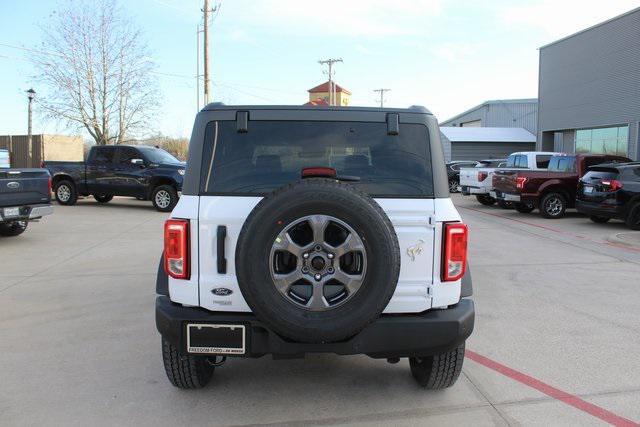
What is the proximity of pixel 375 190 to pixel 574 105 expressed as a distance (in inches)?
1119

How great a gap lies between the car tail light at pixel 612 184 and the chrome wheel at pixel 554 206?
232 centimetres

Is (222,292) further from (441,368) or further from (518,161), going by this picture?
(518,161)

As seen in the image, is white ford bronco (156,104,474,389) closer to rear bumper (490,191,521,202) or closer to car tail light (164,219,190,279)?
car tail light (164,219,190,279)

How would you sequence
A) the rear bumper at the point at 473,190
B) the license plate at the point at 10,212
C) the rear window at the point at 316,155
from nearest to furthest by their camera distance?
the rear window at the point at 316,155
the license plate at the point at 10,212
the rear bumper at the point at 473,190

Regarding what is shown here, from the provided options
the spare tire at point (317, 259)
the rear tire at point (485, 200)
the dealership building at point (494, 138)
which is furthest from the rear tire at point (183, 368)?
the dealership building at point (494, 138)

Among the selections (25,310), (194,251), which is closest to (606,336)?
(194,251)

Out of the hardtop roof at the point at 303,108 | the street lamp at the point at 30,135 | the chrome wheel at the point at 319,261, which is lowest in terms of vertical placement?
the chrome wheel at the point at 319,261

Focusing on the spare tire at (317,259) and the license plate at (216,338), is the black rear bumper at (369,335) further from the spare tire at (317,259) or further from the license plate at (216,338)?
the spare tire at (317,259)

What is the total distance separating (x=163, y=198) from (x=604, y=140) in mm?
21143

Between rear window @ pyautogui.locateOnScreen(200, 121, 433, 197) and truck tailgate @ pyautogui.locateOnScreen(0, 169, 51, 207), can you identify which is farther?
truck tailgate @ pyautogui.locateOnScreen(0, 169, 51, 207)

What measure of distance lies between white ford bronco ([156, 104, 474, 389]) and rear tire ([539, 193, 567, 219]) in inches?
491

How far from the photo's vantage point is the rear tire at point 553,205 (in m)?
14.9

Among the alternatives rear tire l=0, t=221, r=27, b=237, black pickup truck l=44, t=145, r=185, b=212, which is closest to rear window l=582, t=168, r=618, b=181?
black pickup truck l=44, t=145, r=185, b=212

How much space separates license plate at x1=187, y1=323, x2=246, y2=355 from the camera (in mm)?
3061
